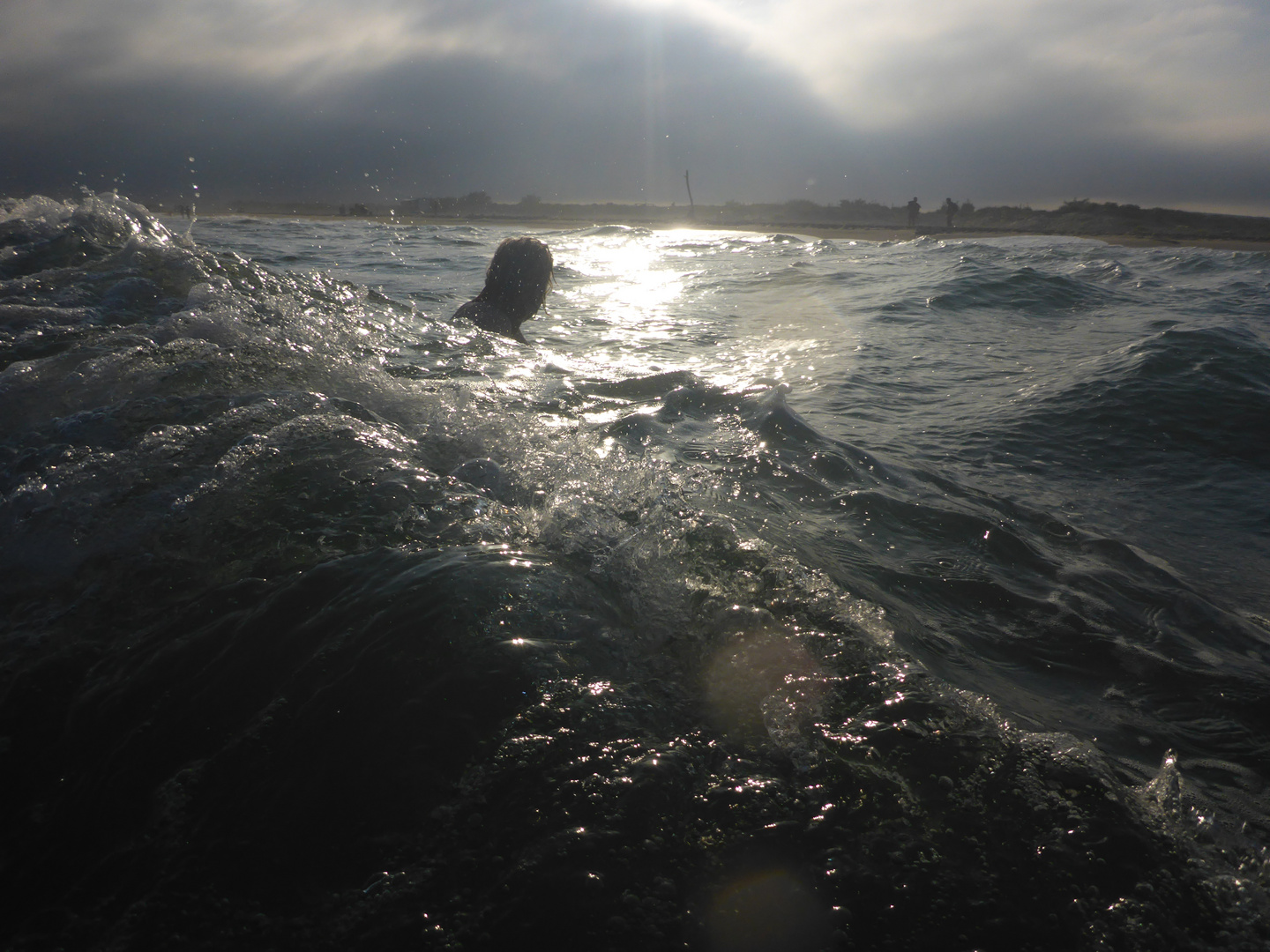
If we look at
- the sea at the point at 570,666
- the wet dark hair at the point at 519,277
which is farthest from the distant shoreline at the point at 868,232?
the sea at the point at 570,666

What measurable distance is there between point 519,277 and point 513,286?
3.4 inches

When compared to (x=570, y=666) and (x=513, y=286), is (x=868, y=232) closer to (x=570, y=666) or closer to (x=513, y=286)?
(x=513, y=286)

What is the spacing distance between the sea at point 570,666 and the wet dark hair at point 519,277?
1538 millimetres

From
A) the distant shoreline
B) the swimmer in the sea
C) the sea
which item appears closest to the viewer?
the sea

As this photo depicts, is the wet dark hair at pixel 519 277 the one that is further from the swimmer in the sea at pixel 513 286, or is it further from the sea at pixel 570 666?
the sea at pixel 570 666

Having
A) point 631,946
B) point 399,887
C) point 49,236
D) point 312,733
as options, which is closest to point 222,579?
point 312,733

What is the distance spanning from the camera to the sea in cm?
110

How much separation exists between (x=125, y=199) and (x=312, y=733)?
6.33 meters

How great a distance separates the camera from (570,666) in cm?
151

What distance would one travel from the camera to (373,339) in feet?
14.0

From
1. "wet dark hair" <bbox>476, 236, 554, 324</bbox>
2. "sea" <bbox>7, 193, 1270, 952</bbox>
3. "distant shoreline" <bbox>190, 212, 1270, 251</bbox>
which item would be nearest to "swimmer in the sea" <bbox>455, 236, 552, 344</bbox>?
"wet dark hair" <bbox>476, 236, 554, 324</bbox>

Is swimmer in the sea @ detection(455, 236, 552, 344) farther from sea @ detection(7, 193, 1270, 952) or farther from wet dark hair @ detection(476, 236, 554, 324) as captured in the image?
sea @ detection(7, 193, 1270, 952)

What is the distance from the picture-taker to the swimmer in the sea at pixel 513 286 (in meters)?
5.13

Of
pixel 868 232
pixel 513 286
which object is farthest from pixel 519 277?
pixel 868 232
